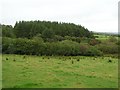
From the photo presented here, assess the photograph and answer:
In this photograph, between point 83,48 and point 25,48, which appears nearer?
point 25,48

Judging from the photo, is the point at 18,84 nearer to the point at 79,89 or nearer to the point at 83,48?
the point at 79,89

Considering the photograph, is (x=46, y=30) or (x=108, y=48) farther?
(x=46, y=30)

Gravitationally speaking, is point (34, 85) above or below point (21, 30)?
below

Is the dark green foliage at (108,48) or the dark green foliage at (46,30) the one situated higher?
the dark green foliage at (46,30)

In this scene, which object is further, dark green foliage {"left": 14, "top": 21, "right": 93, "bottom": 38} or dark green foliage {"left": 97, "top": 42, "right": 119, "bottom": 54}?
dark green foliage {"left": 14, "top": 21, "right": 93, "bottom": 38}

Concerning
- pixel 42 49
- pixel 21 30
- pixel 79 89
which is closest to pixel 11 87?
pixel 79 89

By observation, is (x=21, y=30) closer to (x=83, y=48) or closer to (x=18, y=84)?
(x=83, y=48)

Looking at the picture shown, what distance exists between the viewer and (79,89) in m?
19.3

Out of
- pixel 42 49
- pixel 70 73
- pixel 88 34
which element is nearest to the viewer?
pixel 70 73

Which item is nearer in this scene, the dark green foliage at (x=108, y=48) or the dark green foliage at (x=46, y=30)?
the dark green foliage at (x=108, y=48)

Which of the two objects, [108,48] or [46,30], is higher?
[46,30]

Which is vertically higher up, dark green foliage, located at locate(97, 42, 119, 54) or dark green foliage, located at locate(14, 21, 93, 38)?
dark green foliage, located at locate(14, 21, 93, 38)

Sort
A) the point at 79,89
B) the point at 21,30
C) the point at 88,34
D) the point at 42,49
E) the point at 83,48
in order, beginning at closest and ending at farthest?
1. the point at 79,89
2. the point at 42,49
3. the point at 83,48
4. the point at 21,30
5. the point at 88,34

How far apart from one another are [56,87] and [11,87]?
319 centimetres
